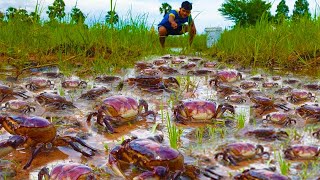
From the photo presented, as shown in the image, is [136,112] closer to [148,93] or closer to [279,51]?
[148,93]

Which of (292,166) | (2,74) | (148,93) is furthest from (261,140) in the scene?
(2,74)

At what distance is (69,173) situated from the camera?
262 cm

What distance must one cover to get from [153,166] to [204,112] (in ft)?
5.35

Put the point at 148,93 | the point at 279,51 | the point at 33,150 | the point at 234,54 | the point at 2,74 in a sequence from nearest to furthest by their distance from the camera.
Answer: the point at 33,150, the point at 148,93, the point at 2,74, the point at 279,51, the point at 234,54

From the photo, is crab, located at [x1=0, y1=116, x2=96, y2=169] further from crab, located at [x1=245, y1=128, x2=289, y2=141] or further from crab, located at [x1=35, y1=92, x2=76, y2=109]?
crab, located at [x1=35, y1=92, x2=76, y2=109]

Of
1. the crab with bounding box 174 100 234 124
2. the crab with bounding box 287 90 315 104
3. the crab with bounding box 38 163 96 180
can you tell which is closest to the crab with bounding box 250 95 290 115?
the crab with bounding box 287 90 315 104

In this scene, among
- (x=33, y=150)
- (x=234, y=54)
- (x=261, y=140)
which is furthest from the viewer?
(x=234, y=54)

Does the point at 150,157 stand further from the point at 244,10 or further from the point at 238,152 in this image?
the point at 244,10

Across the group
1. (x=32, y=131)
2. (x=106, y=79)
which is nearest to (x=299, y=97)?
(x=106, y=79)

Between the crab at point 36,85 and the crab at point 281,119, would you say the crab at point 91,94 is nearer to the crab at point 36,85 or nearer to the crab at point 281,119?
the crab at point 36,85

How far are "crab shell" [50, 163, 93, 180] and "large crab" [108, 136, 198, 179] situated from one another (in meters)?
0.30

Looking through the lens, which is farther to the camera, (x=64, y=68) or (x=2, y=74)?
(x=64, y=68)

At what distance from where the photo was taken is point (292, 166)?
128 inches

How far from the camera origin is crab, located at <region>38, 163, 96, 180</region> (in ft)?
8.56
